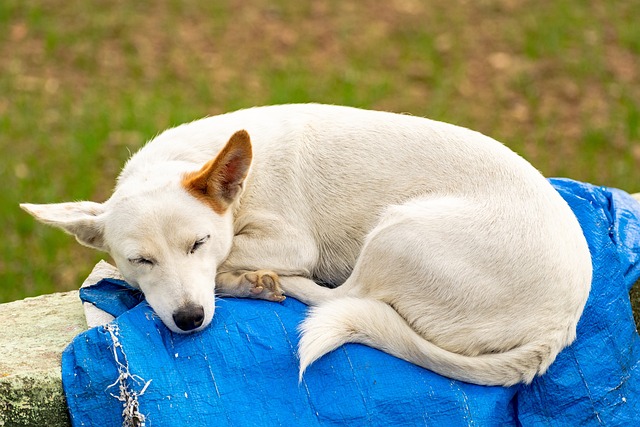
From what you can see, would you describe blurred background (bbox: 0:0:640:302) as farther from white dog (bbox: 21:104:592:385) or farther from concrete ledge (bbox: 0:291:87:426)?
white dog (bbox: 21:104:592:385)

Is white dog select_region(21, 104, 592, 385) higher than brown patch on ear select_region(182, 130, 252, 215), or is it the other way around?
brown patch on ear select_region(182, 130, 252, 215)

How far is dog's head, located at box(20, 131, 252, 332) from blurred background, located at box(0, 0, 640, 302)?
9.21 ft

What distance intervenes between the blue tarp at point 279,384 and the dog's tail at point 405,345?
5 cm

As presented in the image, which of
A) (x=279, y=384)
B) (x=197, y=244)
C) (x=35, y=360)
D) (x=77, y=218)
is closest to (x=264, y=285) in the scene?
(x=197, y=244)

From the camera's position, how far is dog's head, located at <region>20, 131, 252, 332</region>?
327 cm

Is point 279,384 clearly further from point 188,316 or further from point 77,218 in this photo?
point 77,218

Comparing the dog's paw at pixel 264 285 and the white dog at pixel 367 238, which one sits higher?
the white dog at pixel 367 238

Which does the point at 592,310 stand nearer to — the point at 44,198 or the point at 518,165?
the point at 518,165

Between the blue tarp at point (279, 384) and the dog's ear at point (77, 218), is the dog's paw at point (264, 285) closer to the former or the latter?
the blue tarp at point (279, 384)

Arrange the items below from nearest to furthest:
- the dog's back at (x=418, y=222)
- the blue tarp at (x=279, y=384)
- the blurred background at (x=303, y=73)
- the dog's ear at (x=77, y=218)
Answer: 1. the blue tarp at (x=279, y=384)
2. the dog's back at (x=418, y=222)
3. the dog's ear at (x=77, y=218)
4. the blurred background at (x=303, y=73)

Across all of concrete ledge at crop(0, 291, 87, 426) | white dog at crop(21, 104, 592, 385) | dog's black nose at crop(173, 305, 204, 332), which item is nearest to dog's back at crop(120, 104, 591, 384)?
white dog at crop(21, 104, 592, 385)

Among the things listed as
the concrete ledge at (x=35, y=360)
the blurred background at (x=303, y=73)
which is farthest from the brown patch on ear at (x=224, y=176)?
the blurred background at (x=303, y=73)

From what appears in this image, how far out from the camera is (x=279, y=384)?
327 centimetres

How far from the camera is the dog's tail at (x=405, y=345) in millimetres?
3242
